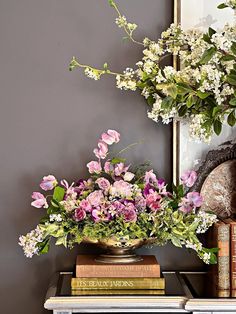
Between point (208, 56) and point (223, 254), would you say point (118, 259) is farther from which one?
point (208, 56)

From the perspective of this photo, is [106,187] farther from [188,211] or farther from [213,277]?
[213,277]

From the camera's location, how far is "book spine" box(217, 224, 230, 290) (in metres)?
2.28

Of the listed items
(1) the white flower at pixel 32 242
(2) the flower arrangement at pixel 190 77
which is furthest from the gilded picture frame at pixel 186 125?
(1) the white flower at pixel 32 242

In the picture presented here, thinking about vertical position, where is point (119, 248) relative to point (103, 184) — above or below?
below

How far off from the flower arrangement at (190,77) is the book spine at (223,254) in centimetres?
31

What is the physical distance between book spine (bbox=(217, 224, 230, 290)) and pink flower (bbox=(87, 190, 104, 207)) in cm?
40

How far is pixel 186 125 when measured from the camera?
2.57 metres

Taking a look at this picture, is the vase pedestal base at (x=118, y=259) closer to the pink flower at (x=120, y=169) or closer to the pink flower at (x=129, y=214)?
the pink flower at (x=129, y=214)

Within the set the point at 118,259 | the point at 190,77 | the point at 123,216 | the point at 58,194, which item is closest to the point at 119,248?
the point at 118,259

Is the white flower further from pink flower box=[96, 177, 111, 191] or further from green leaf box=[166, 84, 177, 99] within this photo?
green leaf box=[166, 84, 177, 99]

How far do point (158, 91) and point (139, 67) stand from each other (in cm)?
12

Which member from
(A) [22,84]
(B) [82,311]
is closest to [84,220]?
(B) [82,311]

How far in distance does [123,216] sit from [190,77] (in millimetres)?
555

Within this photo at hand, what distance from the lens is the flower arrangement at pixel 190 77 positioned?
2301 mm
